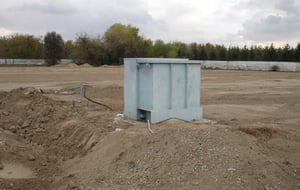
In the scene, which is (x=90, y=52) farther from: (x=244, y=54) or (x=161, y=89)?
(x=161, y=89)

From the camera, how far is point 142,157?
725 cm

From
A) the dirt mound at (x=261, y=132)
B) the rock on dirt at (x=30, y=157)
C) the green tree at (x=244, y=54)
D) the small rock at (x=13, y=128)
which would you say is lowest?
the rock on dirt at (x=30, y=157)

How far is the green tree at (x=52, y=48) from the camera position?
71.2m

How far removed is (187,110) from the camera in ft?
34.7

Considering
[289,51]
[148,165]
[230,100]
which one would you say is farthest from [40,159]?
[289,51]

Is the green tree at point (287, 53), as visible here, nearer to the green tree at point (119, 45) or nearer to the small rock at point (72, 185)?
the green tree at point (119, 45)

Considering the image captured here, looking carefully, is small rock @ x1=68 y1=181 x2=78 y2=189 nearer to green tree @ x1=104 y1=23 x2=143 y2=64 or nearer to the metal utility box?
the metal utility box

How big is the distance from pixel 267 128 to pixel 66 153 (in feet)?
15.9

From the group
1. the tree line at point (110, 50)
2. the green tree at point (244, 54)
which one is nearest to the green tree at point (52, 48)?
the tree line at point (110, 50)

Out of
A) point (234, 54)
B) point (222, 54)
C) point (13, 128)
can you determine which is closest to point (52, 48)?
point (222, 54)

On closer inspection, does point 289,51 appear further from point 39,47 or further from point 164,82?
point 164,82

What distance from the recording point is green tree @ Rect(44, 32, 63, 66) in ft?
234

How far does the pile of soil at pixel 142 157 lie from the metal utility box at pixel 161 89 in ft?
1.27

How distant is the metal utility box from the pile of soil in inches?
15.2
